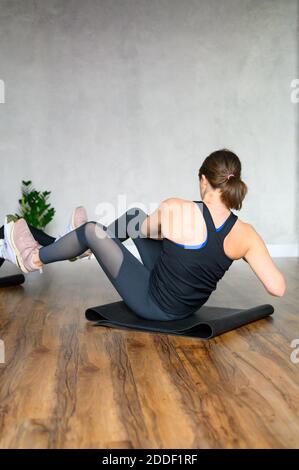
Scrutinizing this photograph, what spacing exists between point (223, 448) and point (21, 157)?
5.40 m

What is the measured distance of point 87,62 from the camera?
6586 mm

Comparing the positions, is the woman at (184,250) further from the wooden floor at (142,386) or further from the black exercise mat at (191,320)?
the wooden floor at (142,386)

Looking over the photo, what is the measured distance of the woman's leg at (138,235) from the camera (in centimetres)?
327

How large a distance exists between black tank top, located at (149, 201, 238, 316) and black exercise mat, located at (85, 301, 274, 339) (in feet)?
0.32

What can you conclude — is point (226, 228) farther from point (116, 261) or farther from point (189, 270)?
point (116, 261)

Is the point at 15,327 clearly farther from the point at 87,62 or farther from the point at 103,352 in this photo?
the point at 87,62

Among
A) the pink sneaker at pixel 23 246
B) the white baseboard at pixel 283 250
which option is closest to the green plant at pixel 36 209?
the white baseboard at pixel 283 250

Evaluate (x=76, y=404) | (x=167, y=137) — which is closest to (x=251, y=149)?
(x=167, y=137)

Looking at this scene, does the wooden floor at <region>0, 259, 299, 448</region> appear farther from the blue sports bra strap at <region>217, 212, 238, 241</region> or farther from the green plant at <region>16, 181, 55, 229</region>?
the green plant at <region>16, 181, 55, 229</region>

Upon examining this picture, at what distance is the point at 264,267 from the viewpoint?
278cm

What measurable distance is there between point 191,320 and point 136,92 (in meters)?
4.10

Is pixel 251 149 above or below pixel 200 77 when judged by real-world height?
below

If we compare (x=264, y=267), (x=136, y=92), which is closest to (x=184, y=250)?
(x=264, y=267)

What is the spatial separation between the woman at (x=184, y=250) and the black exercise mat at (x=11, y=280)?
145 cm
